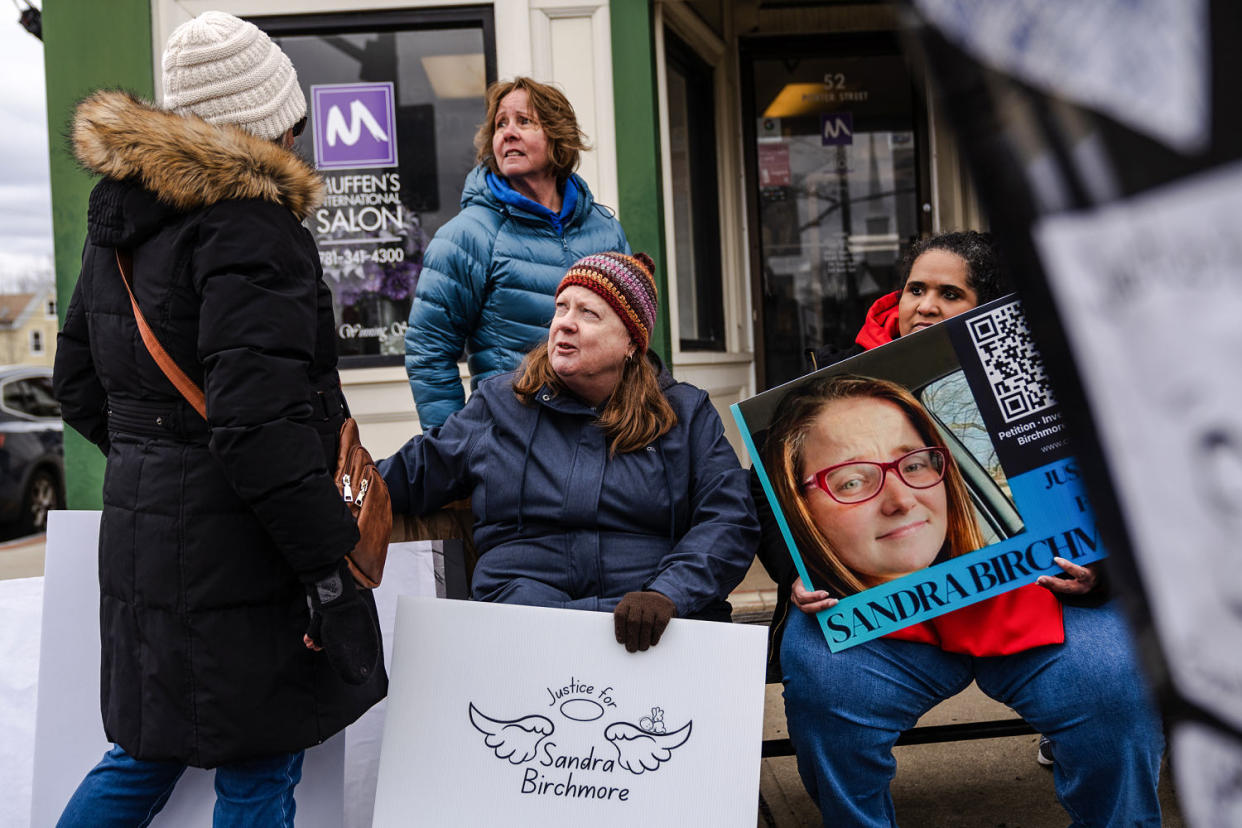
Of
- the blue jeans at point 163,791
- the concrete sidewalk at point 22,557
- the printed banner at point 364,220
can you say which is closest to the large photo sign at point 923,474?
the blue jeans at point 163,791

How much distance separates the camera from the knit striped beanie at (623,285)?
2.41 metres

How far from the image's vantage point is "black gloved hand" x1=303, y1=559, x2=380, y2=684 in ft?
6.30

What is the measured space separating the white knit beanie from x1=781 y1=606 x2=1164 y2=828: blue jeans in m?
1.53

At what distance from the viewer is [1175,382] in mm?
416

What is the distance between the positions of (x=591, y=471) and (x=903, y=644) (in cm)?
77

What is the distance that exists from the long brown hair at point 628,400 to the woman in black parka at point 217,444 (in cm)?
52

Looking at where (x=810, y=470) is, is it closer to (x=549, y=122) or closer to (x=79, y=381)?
(x=549, y=122)

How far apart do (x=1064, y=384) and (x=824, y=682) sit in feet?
6.35

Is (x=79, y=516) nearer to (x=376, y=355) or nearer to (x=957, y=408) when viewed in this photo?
(x=957, y=408)

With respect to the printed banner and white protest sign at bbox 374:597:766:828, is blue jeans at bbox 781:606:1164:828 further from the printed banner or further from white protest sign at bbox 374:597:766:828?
the printed banner

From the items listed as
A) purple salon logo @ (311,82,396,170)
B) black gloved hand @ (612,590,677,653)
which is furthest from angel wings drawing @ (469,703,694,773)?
purple salon logo @ (311,82,396,170)

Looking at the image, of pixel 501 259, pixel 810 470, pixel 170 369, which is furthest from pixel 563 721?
pixel 501 259

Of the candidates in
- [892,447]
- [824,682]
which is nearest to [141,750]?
[824,682]

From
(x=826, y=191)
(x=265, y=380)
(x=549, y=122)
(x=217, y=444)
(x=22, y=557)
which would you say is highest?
(x=826, y=191)
